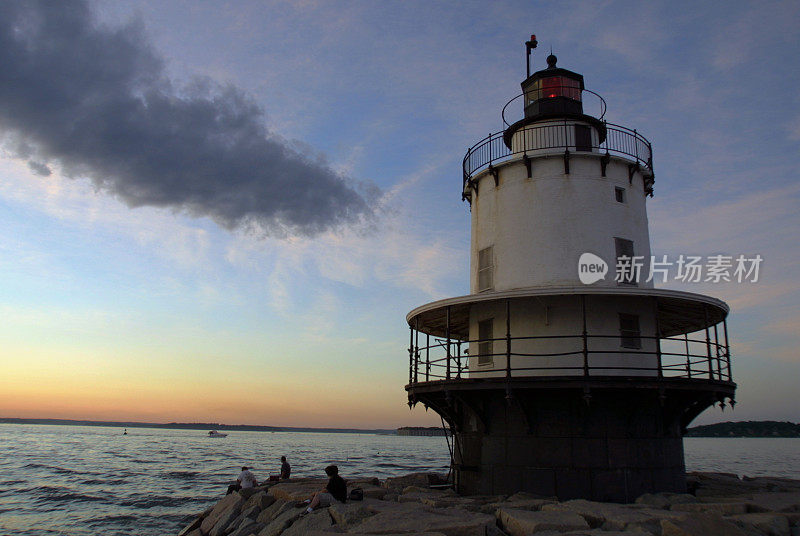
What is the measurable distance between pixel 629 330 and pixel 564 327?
1.83 meters

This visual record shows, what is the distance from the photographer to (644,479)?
582 inches

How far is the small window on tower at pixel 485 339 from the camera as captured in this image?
17.1 meters

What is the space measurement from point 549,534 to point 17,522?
2545 cm

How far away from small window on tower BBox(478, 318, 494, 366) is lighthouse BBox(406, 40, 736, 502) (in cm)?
4

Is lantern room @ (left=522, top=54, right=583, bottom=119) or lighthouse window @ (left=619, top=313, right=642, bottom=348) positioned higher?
lantern room @ (left=522, top=54, right=583, bottom=119)

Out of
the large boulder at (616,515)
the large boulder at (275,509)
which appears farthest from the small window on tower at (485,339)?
the large boulder at (275,509)

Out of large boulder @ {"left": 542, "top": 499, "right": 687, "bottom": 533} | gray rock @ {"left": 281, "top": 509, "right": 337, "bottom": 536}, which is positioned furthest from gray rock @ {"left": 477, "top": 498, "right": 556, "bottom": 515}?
gray rock @ {"left": 281, "top": 509, "right": 337, "bottom": 536}

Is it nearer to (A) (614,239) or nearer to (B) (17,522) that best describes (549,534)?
(A) (614,239)

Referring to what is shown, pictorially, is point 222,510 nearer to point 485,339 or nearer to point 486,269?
point 485,339

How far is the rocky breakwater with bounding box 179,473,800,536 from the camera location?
10.4 metres

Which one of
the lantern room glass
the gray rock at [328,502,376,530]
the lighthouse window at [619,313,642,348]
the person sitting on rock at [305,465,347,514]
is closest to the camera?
the gray rock at [328,502,376,530]

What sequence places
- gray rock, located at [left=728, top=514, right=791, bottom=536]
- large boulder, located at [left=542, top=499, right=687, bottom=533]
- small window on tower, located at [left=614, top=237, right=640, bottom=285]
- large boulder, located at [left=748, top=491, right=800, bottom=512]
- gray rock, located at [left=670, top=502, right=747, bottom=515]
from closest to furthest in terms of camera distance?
large boulder, located at [left=542, top=499, right=687, bottom=533]
gray rock, located at [left=728, top=514, right=791, bottom=536]
gray rock, located at [left=670, top=502, right=747, bottom=515]
large boulder, located at [left=748, top=491, right=800, bottom=512]
small window on tower, located at [left=614, top=237, right=640, bottom=285]

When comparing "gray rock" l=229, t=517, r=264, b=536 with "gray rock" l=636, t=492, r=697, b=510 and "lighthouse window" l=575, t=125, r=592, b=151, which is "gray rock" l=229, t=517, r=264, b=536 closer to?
"gray rock" l=636, t=492, r=697, b=510

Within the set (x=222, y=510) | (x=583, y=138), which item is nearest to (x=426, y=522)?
(x=222, y=510)
